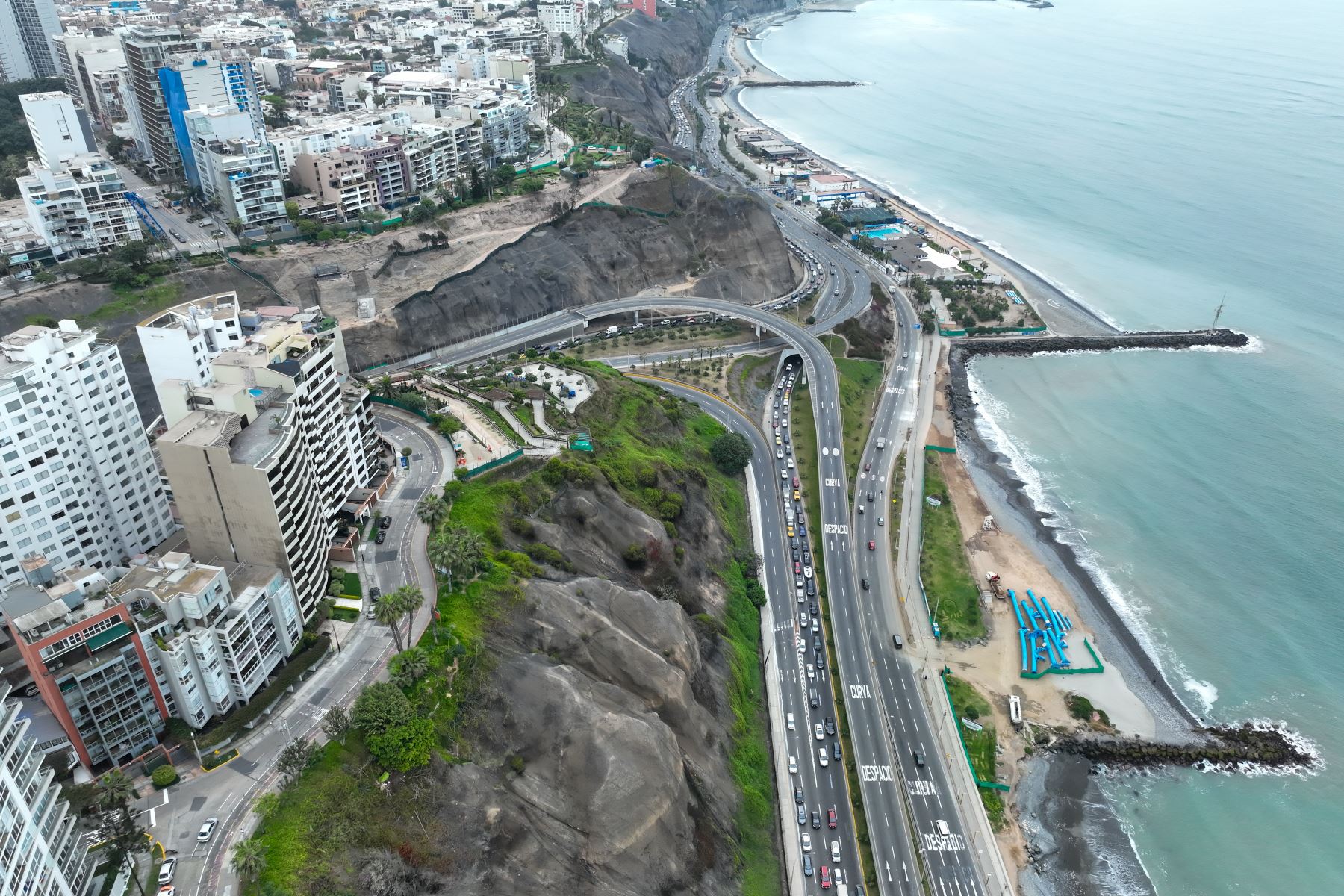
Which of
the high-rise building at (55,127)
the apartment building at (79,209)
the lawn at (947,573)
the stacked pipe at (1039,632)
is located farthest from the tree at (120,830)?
the high-rise building at (55,127)

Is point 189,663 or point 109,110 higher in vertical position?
point 109,110

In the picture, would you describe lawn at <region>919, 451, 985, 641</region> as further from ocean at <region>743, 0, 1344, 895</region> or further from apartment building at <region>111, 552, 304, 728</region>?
apartment building at <region>111, 552, 304, 728</region>

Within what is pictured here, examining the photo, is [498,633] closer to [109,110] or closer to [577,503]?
[577,503]

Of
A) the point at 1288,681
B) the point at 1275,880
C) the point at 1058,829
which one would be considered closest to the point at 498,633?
the point at 1058,829

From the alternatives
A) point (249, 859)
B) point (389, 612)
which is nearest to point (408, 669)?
point (389, 612)

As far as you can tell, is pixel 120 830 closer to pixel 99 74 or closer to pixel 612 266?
pixel 612 266

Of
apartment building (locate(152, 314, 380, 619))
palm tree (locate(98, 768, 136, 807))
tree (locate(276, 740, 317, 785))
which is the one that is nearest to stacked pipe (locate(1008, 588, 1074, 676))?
tree (locate(276, 740, 317, 785))

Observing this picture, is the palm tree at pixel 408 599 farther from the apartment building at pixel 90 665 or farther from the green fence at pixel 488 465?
the green fence at pixel 488 465
